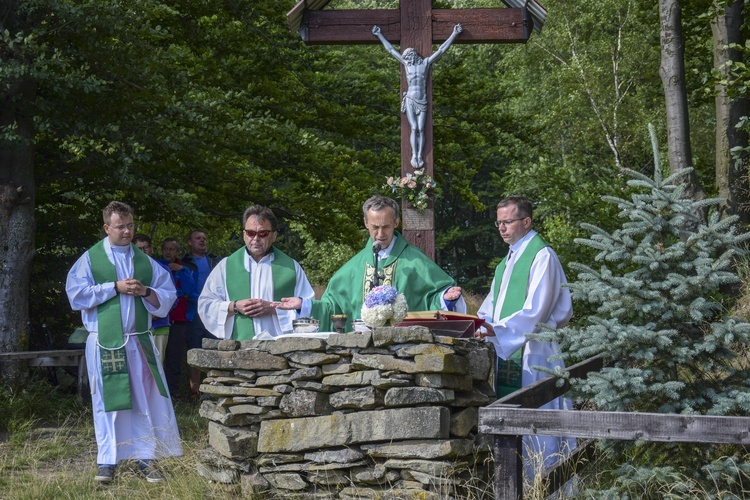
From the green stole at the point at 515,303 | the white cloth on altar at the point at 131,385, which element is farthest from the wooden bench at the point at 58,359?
the green stole at the point at 515,303

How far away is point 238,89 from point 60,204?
122 inches

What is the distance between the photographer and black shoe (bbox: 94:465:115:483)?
6.98 m

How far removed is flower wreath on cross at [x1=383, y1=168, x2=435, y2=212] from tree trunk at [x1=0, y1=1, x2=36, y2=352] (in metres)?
4.23

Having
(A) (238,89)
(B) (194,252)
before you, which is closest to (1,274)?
(B) (194,252)

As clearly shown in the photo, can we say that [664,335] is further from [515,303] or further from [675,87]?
[675,87]

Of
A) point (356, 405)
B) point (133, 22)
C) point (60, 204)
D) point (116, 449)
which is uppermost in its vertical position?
point (133, 22)

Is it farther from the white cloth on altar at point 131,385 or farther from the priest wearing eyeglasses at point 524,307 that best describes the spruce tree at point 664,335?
the white cloth on altar at point 131,385

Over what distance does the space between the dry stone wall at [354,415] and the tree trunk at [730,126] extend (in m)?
8.19

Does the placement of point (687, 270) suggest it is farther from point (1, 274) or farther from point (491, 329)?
point (1, 274)

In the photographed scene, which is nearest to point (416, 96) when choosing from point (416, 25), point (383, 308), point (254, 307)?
point (416, 25)

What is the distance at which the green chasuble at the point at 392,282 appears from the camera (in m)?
6.64

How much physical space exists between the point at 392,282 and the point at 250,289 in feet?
3.72

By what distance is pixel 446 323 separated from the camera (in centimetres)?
555

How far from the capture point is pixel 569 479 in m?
5.27
